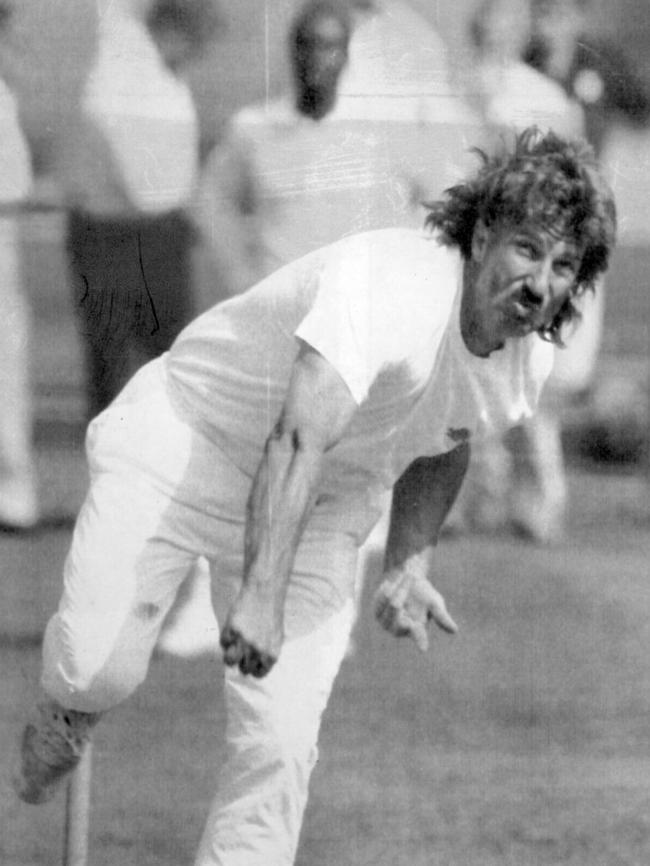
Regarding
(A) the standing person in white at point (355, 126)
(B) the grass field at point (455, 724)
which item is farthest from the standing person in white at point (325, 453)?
(B) the grass field at point (455, 724)

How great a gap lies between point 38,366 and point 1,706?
0.64 meters

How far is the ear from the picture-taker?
125 inches

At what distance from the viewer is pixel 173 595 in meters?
3.29

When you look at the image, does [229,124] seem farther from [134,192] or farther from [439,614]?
[439,614]

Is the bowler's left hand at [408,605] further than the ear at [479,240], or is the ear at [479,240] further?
the bowler's left hand at [408,605]

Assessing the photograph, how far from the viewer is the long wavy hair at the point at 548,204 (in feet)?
10.3

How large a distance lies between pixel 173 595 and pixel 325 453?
44 cm

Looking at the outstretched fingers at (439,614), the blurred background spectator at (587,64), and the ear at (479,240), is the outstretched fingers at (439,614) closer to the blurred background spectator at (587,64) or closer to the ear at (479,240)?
the ear at (479,240)

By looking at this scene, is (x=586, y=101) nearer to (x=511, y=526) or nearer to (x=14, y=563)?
(x=511, y=526)

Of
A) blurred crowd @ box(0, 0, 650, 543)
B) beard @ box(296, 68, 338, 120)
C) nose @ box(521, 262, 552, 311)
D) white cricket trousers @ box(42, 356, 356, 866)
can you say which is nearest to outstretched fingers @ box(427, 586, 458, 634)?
white cricket trousers @ box(42, 356, 356, 866)

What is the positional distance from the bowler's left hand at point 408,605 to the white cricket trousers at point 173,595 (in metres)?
0.06

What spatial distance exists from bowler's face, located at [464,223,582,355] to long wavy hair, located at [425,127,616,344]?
21 mm

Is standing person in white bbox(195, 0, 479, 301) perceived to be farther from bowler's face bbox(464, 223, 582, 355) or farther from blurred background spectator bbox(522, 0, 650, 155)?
bowler's face bbox(464, 223, 582, 355)

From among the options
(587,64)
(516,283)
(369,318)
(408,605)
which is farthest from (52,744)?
(587,64)
